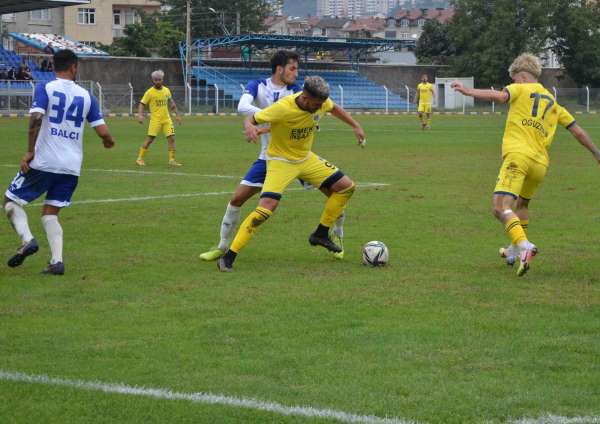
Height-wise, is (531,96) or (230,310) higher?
(531,96)

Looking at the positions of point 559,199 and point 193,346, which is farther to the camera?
point 559,199

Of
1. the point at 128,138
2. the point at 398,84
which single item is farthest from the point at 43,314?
the point at 398,84

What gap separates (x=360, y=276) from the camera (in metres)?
9.89

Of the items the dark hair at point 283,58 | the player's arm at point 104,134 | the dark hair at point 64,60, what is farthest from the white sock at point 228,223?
the dark hair at point 64,60

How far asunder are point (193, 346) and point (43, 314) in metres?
1.55

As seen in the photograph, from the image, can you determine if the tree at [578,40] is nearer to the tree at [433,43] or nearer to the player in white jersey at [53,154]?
the tree at [433,43]

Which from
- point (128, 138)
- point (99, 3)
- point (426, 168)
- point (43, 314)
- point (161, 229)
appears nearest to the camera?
point (43, 314)

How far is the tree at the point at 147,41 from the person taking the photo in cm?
8256

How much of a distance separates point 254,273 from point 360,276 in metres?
0.94

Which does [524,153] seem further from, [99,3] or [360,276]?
[99,3]

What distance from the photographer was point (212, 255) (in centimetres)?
1086

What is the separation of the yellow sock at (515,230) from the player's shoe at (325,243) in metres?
1.87

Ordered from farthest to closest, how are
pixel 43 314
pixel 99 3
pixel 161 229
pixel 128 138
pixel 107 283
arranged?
pixel 99 3
pixel 128 138
pixel 161 229
pixel 107 283
pixel 43 314

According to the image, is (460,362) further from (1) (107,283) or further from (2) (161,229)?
(2) (161,229)
